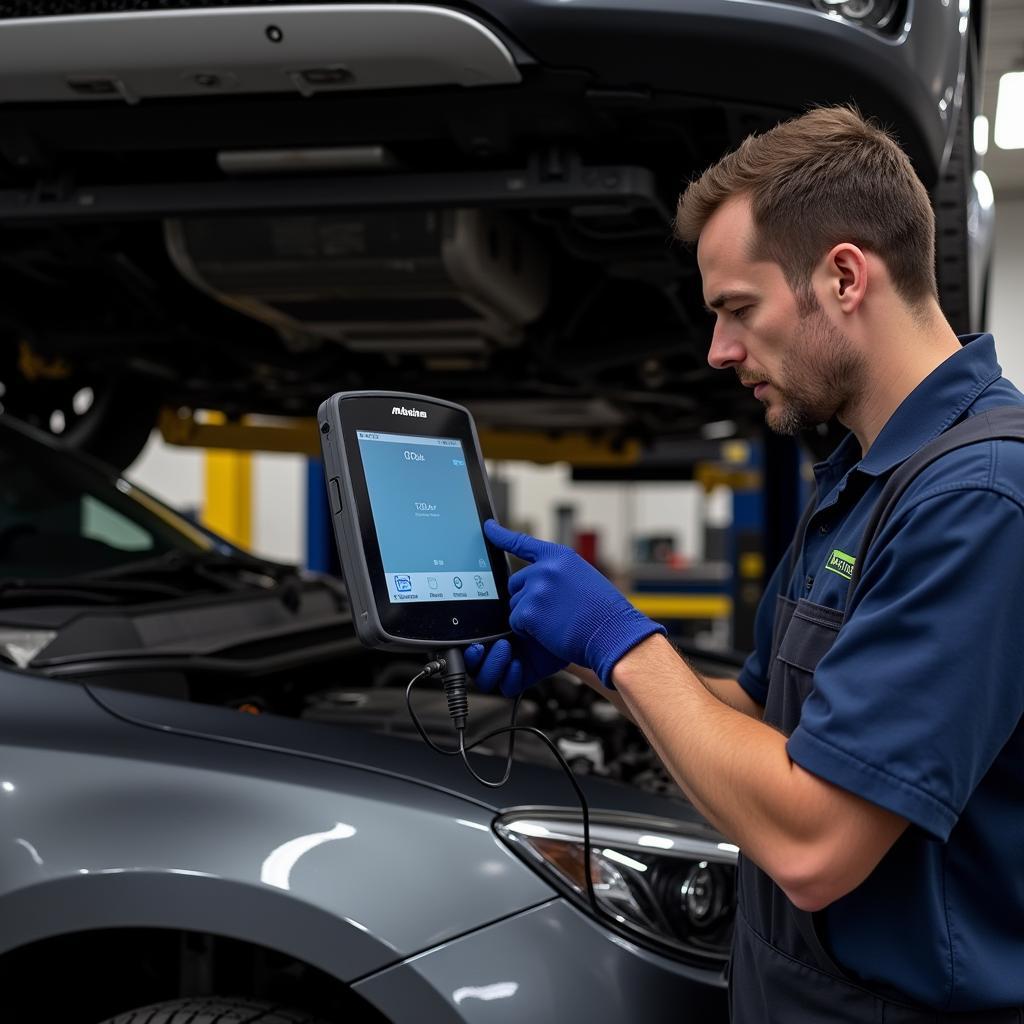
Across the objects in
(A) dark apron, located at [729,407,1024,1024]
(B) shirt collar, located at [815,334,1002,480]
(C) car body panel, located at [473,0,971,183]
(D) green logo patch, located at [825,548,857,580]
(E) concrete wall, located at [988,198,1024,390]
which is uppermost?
(C) car body panel, located at [473,0,971,183]

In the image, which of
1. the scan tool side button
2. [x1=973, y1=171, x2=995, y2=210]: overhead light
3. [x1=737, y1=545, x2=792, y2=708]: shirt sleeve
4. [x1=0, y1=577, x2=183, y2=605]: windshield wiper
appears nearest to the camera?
the scan tool side button

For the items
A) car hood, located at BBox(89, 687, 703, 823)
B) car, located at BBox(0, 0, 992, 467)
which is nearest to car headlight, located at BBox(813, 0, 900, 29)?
car, located at BBox(0, 0, 992, 467)

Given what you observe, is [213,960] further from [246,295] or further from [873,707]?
[246,295]

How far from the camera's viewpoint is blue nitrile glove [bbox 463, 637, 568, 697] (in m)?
1.29

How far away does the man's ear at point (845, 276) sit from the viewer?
1.02 meters

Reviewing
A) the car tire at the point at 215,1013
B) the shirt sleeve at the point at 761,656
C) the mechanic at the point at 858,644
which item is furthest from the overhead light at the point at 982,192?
the car tire at the point at 215,1013

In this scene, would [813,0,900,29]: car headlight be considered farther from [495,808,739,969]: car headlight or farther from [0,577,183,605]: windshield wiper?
[0,577,183,605]: windshield wiper

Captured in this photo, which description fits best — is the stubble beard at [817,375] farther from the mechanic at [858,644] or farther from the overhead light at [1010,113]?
the overhead light at [1010,113]

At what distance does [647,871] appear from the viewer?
4.59 feet

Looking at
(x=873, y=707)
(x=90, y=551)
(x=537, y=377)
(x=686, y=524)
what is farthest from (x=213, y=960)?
(x=686, y=524)

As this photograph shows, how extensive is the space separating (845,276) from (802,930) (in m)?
0.56

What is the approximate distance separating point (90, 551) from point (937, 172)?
1620 mm

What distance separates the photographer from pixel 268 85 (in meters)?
1.70

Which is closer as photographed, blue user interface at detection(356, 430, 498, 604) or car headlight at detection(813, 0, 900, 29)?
blue user interface at detection(356, 430, 498, 604)
